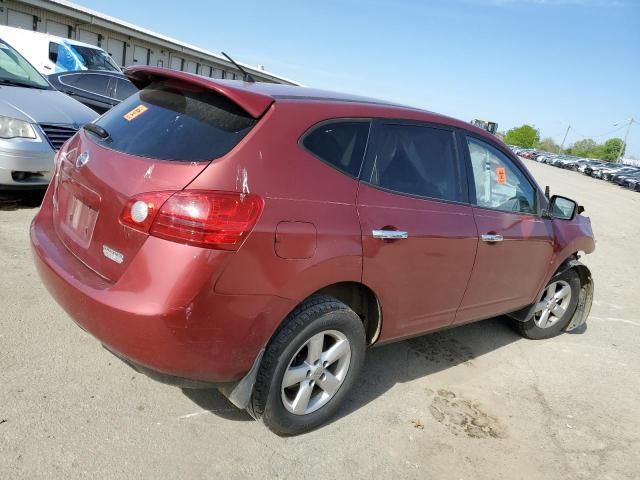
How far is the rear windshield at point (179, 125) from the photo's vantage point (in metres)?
2.49

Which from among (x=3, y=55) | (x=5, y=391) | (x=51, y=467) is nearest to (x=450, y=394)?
(x=51, y=467)

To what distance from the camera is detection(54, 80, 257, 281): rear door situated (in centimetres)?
245

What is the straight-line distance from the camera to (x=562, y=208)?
4734mm

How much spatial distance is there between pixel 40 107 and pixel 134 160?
4255mm

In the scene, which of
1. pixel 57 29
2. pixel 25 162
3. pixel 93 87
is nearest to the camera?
pixel 25 162

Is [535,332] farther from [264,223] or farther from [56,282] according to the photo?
[56,282]

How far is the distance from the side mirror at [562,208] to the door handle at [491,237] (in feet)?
3.18

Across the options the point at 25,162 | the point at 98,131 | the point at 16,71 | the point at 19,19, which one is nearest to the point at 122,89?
the point at 16,71

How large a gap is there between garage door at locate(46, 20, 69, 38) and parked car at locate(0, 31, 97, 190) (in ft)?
71.4

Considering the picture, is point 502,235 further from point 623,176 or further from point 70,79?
point 623,176

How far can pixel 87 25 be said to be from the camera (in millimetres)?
27312

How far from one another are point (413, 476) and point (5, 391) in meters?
2.15

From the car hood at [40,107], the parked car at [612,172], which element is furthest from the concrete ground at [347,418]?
the parked car at [612,172]

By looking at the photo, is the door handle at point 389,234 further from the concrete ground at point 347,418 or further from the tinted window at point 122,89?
the tinted window at point 122,89
